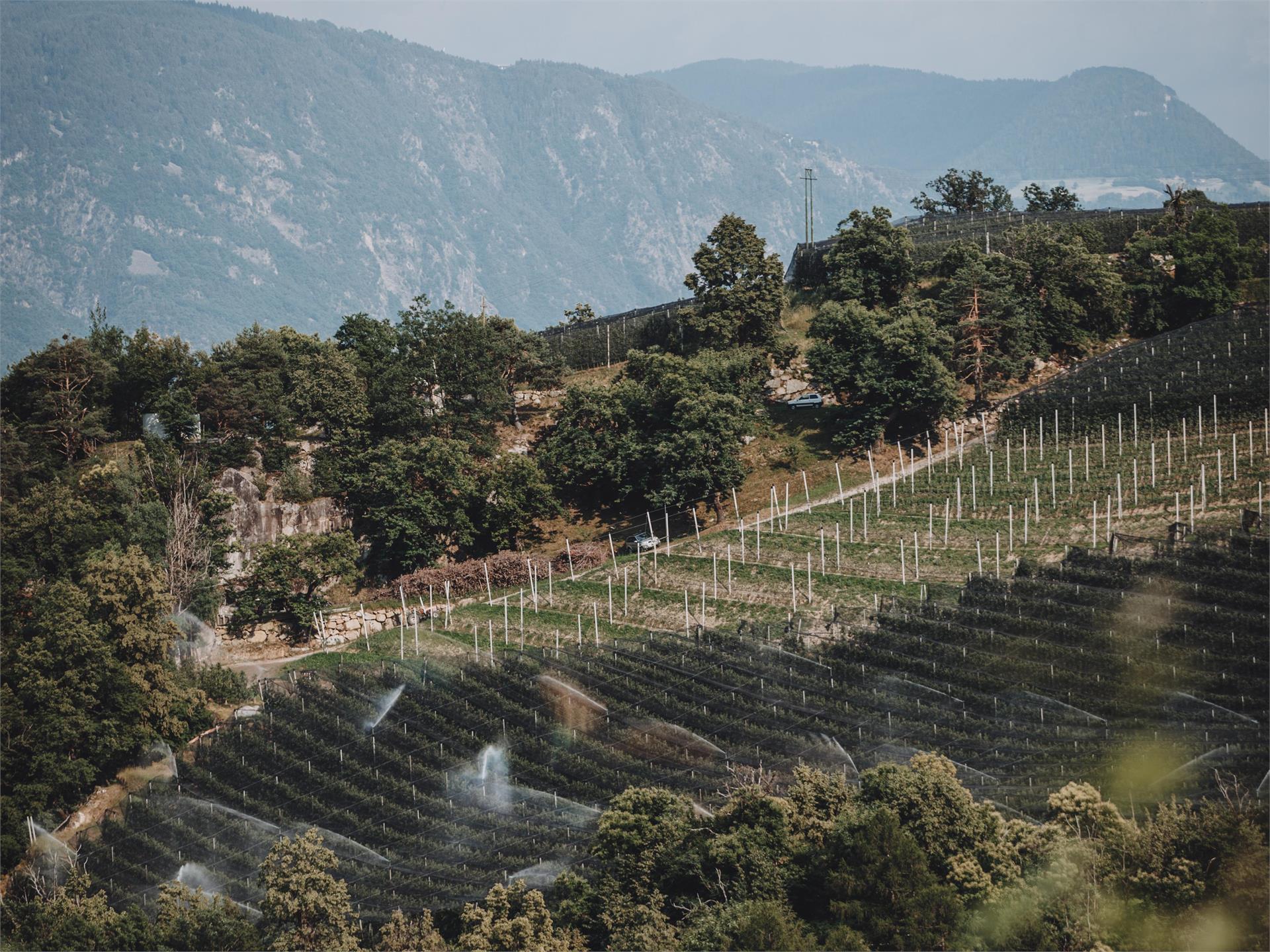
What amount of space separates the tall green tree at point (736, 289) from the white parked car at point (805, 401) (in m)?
3.22

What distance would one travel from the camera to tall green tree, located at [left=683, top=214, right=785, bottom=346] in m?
67.8

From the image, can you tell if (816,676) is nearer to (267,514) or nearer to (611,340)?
(267,514)

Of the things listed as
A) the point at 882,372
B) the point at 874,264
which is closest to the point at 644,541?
the point at 882,372

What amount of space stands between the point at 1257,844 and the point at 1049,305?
3762cm

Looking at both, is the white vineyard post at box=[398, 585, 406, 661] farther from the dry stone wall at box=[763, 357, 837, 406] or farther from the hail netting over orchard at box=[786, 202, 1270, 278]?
the hail netting over orchard at box=[786, 202, 1270, 278]

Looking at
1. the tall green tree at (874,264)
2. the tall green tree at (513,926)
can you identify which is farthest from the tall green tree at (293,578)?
the tall green tree at (874,264)

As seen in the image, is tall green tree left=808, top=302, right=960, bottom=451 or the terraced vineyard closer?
the terraced vineyard

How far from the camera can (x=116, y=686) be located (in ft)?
155

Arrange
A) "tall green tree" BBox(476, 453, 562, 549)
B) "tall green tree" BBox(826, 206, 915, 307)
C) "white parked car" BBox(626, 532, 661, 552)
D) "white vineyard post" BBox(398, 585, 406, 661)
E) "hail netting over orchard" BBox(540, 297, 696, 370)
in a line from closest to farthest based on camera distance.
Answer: "white vineyard post" BBox(398, 585, 406, 661), "white parked car" BBox(626, 532, 661, 552), "tall green tree" BBox(476, 453, 562, 549), "tall green tree" BBox(826, 206, 915, 307), "hail netting over orchard" BBox(540, 297, 696, 370)

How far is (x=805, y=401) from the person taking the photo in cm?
6600

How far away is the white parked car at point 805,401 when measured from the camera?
216 feet

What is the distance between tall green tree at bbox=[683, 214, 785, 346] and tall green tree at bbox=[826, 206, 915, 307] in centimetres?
290

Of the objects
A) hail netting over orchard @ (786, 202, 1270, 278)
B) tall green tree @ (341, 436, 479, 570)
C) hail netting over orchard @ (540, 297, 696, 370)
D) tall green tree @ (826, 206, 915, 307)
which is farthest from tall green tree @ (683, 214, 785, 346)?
tall green tree @ (341, 436, 479, 570)

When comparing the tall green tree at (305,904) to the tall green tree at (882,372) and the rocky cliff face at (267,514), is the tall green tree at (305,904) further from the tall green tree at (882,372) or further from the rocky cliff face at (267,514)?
the tall green tree at (882,372)
